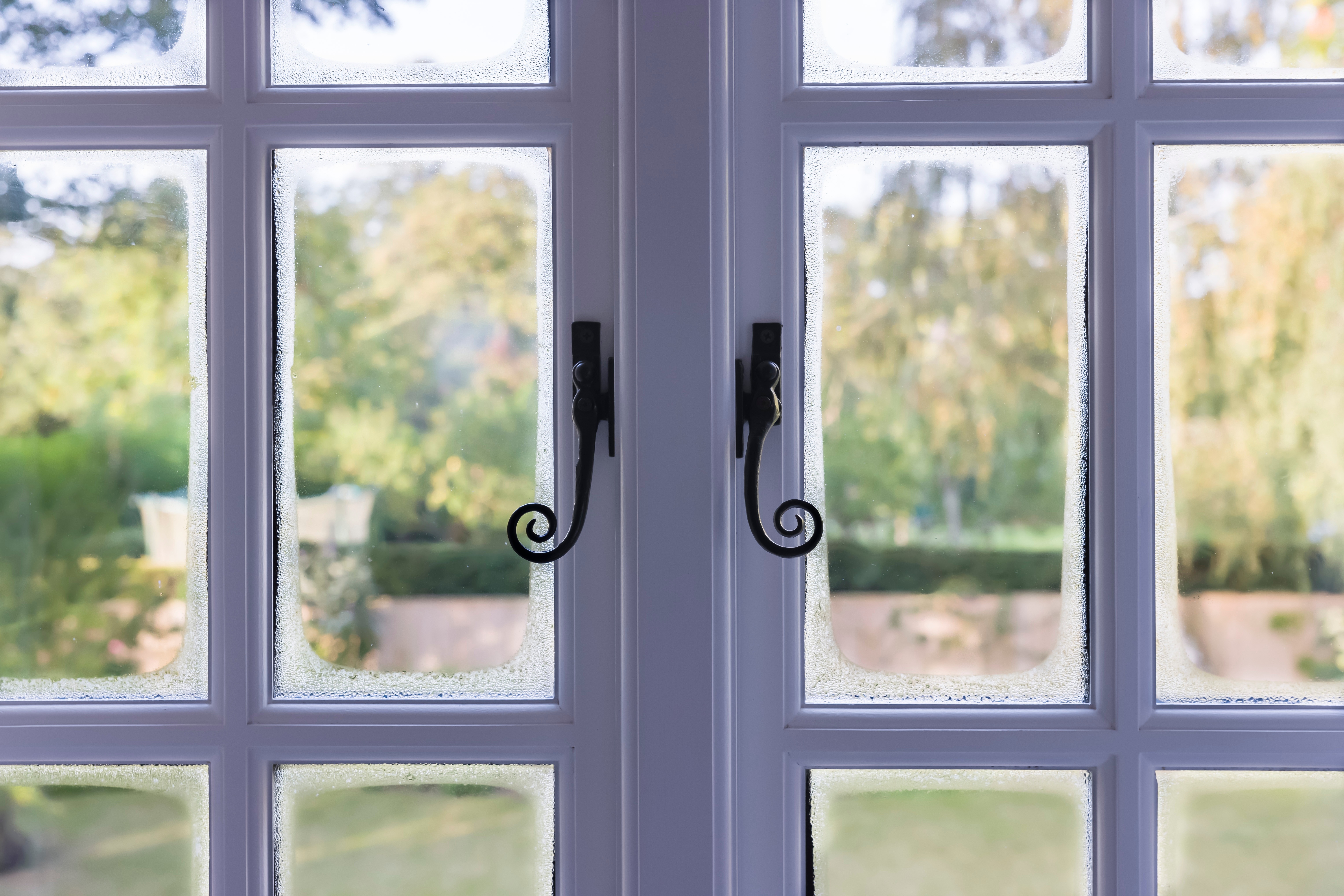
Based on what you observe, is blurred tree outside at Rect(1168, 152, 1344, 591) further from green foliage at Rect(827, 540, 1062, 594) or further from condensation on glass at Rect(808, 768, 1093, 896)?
condensation on glass at Rect(808, 768, 1093, 896)

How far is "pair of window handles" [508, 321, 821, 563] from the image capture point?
0.69m

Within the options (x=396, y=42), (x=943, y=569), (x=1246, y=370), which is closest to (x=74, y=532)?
(x=396, y=42)

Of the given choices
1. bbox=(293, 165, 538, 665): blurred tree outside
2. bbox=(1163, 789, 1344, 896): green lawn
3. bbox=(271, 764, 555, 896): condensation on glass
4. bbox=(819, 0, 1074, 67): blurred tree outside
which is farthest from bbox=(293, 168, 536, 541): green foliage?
bbox=(1163, 789, 1344, 896): green lawn

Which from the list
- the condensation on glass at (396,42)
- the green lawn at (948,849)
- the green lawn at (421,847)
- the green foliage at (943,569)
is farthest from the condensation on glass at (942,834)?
the condensation on glass at (396,42)

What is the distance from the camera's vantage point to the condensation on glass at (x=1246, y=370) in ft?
2.42

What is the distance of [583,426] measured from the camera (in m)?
0.70

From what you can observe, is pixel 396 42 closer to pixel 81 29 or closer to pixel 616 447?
pixel 81 29

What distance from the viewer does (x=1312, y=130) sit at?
73 cm

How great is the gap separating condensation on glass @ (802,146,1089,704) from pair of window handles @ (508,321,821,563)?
1.9 inches

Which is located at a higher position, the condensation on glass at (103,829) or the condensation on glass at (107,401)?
the condensation on glass at (107,401)

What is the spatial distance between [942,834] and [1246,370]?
50 centimetres

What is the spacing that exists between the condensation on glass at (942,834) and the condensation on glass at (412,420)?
294mm

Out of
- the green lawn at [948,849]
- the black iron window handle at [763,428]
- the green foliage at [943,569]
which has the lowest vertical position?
the green lawn at [948,849]

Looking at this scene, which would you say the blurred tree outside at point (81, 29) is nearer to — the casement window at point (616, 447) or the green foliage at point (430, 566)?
the casement window at point (616, 447)
